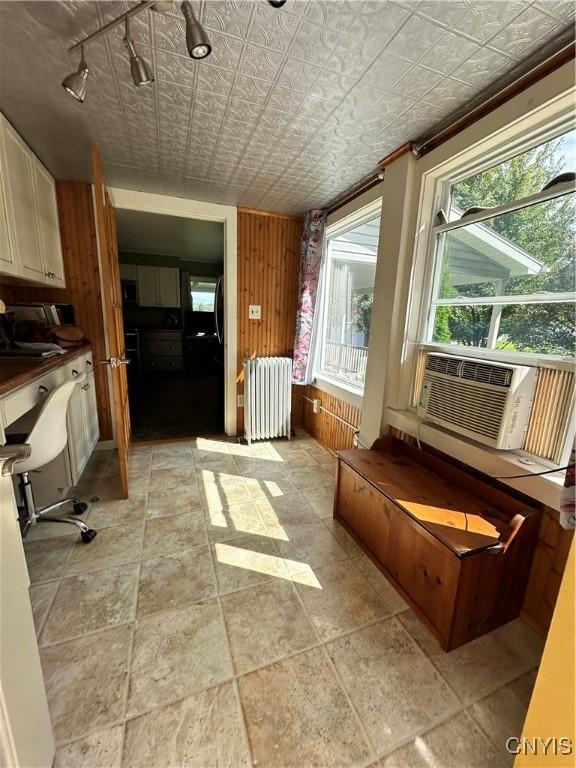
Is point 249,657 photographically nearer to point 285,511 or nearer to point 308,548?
point 308,548

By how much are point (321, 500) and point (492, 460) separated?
1174 millimetres

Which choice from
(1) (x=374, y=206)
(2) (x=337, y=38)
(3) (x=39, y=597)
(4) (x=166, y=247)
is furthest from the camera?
(4) (x=166, y=247)

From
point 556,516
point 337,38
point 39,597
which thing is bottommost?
point 39,597

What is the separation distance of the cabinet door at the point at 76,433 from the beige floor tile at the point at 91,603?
0.78 meters

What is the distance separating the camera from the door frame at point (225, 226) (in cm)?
263

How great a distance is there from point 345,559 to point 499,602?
0.69 m

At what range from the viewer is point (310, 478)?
2533 mm

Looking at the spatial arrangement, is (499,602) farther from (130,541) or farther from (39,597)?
(39,597)

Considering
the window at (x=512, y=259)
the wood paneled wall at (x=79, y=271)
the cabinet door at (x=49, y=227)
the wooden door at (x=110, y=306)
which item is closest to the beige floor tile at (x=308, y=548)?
the wooden door at (x=110, y=306)

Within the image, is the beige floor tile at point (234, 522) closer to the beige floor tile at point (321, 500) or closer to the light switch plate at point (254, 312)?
the beige floor tile at point (321, 500)

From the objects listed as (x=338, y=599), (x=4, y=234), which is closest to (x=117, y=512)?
(x=338, y=599)

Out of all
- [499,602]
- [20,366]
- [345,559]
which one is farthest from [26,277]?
[499,602]

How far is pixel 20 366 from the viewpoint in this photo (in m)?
1.63

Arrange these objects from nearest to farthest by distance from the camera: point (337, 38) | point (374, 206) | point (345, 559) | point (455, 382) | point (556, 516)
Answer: point (337, 38), point (556, 516), point (455, 382), point (345, 559), point (374, 206)
